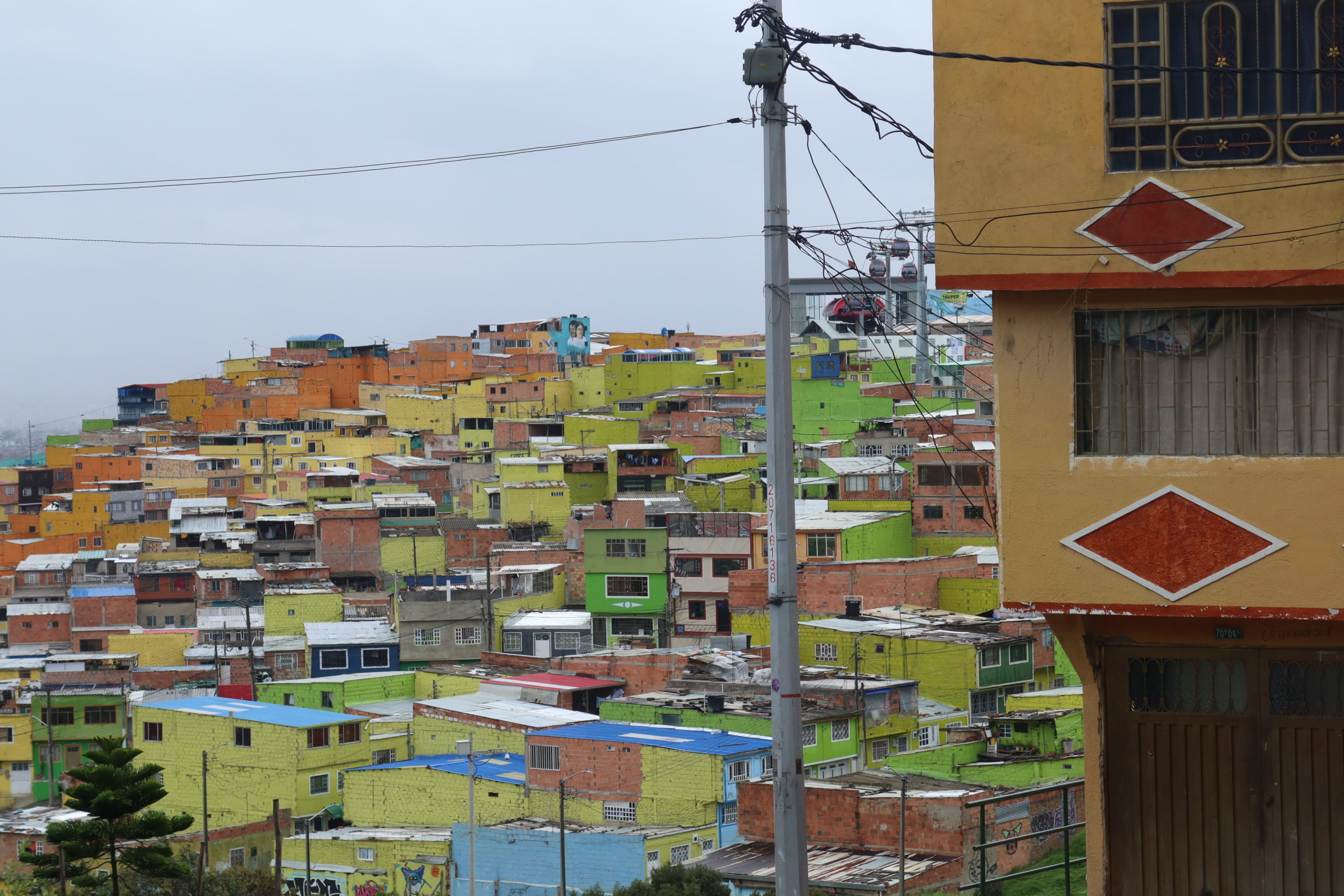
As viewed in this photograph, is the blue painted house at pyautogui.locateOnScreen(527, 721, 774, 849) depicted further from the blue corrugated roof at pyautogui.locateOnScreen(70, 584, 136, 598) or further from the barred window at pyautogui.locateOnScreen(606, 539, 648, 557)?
the blue corrugated roof at pyautogui.locateOnScreen(70, 584, 136, 598)

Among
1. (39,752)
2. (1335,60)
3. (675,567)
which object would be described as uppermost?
(1335,60)

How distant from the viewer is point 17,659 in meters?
44.0

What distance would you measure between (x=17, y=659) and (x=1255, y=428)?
41673mm

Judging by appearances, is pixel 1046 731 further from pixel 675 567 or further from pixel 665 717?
pixel 675 567

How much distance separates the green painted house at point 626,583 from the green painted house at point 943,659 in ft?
27.4

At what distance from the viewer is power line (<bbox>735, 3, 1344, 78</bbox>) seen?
7.79 metres

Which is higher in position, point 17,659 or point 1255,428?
point 1255,428

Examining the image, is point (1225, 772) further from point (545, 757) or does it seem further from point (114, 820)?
point (545, 757)

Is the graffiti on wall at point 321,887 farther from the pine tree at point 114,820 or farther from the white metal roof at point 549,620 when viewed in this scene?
the white metal roof at point 549,620

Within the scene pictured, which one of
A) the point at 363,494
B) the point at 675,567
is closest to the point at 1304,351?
the point at 675,567

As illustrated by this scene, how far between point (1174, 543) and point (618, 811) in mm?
20533

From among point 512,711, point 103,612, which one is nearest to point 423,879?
point 512,711

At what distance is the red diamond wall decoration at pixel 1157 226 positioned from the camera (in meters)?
7.95

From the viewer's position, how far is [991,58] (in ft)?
27.0
